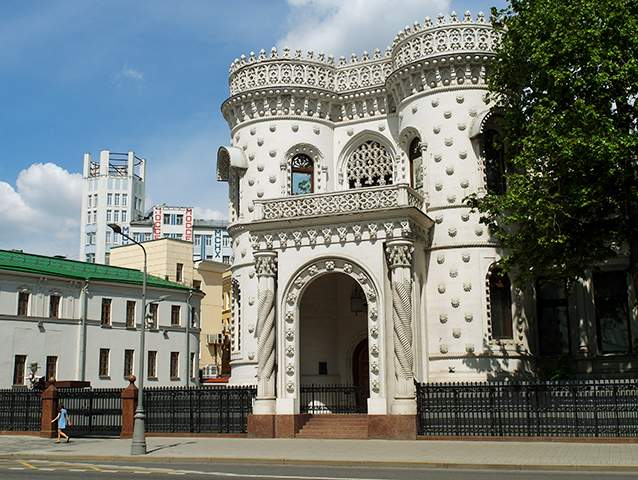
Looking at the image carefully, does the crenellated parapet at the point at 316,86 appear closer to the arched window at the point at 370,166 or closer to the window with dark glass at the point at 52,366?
the arched window at the point at 370,166

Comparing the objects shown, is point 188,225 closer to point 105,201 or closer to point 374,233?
point 105,201

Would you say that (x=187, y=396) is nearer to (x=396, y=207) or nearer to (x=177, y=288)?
(x=396, y=207)

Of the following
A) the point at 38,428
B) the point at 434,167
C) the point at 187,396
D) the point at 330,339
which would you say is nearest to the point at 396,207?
the point at 434,167

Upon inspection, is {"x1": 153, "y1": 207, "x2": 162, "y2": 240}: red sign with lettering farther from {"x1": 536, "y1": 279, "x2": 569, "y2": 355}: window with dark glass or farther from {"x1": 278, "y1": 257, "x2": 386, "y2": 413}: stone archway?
{"x1": 536, "y1": 279, "x2": 569, "y2": 355}: window with dark glass

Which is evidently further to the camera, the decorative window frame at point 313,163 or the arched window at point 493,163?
the decorative window frame at point 313,163

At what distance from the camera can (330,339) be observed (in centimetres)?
3064

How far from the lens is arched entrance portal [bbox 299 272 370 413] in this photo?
29219 mm

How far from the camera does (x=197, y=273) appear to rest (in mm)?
75312

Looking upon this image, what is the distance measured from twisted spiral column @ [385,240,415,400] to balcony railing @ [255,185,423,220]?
1403 millimetres

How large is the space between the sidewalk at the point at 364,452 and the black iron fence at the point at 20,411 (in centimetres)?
430

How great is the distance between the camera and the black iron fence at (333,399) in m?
27.9

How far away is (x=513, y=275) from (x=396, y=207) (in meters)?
5.60

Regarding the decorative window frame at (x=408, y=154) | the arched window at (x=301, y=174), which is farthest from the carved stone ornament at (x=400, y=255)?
the arched window at (x=301, y=174)

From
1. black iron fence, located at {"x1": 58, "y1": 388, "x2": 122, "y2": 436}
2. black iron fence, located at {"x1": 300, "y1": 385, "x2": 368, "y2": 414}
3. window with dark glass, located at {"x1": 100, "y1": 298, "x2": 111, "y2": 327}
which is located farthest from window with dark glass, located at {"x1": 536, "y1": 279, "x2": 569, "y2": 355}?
window with dark glass, located at {"x1": 100, "y1": 298, "x2": 111, "y2": 327}
